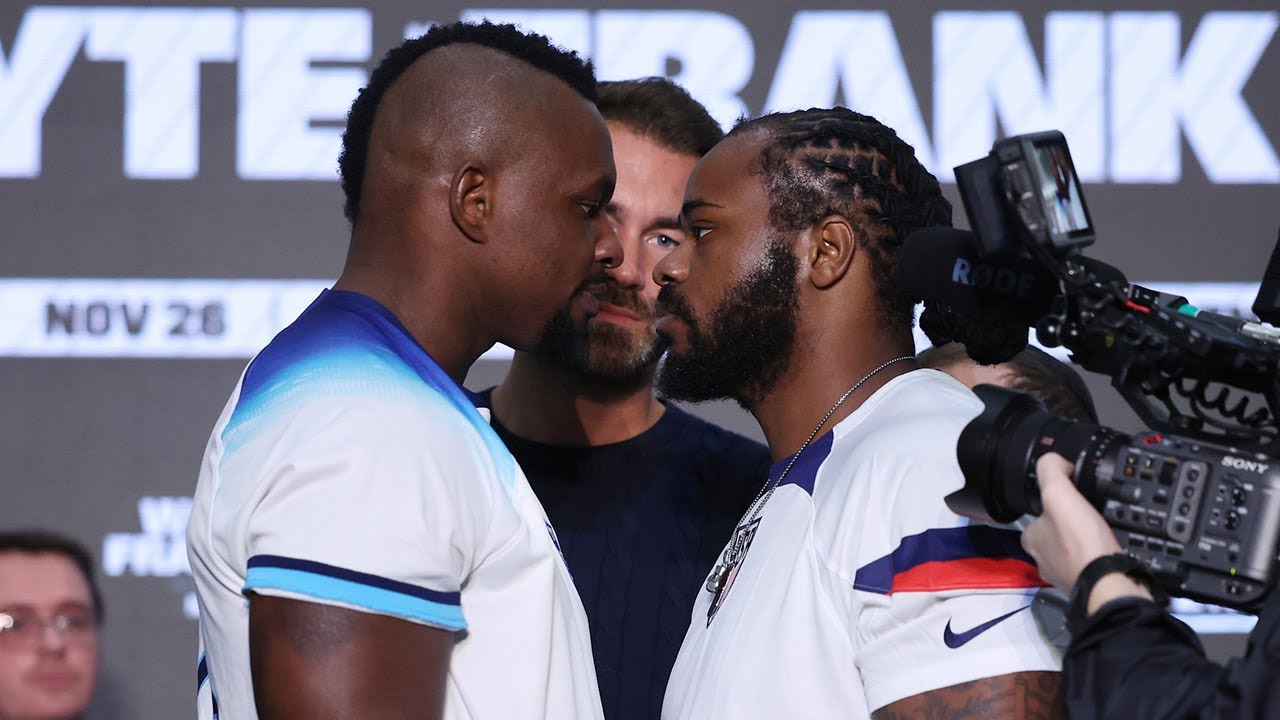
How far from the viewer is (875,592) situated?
1.32 m

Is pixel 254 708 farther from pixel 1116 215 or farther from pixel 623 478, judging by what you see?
pixel 1116 215

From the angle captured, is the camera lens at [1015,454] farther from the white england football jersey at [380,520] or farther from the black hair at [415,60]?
the black hair at [415,60]

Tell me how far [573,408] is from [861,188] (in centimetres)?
75

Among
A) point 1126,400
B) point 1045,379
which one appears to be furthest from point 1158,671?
point 1045,379

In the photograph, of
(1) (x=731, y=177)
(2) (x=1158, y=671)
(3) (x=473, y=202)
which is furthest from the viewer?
(1) (x=731, y=177)

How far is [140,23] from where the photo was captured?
3248mm

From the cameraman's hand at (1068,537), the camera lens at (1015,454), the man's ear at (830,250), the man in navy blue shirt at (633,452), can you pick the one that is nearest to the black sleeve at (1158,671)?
the cameraman's hand at (1068,537)

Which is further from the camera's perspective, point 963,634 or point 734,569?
point 734,569

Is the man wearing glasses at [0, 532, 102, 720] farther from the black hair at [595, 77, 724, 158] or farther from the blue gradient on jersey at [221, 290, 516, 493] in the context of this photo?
the blue gradient on jersey at [221, 290, 516, 493]

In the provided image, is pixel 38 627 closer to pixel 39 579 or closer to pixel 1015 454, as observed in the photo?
pixel 39 579

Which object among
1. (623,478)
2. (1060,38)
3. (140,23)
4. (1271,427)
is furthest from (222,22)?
(1271,427)

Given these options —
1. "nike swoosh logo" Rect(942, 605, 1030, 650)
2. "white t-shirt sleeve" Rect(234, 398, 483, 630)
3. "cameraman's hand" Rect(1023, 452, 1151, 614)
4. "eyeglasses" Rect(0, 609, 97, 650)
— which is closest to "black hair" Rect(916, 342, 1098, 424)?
"nike swoosh logo" Rect(942, 605, 1030, 650)

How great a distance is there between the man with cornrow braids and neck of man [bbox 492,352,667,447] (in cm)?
28

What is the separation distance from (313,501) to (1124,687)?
702 mm
